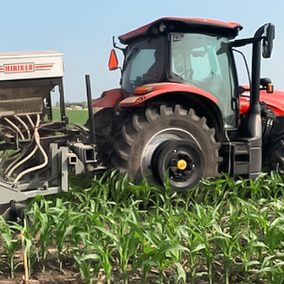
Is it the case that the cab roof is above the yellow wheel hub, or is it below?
above

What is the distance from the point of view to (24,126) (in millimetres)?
3768

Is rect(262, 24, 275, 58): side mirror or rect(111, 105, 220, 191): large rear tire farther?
rect(262, 24, 275, 58): side mirror

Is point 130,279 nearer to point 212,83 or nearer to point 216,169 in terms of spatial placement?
point 216,169

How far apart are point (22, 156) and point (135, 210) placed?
53.6 inches

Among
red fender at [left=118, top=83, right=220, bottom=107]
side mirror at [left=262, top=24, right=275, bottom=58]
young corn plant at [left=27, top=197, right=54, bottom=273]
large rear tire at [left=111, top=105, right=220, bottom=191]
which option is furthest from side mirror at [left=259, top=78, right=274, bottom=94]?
young corn plant at [left=27, top=197, right=54, bottom=273]

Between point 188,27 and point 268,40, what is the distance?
873 millimetres

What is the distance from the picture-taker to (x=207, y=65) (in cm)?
457

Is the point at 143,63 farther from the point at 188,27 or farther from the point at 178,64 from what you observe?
the point at 188,27

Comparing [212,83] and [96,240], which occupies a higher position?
[212,83]

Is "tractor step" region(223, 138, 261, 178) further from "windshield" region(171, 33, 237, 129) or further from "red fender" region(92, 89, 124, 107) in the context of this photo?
"red fender" region(92, 89, 124, 107)

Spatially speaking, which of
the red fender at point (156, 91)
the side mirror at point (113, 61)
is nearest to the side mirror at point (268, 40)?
the red fender at point (156, 91)

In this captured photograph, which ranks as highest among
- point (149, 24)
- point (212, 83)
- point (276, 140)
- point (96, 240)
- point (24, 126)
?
point (149, 24)

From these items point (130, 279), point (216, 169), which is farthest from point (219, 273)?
point (216, 169)

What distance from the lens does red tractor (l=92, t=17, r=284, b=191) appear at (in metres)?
4.03
